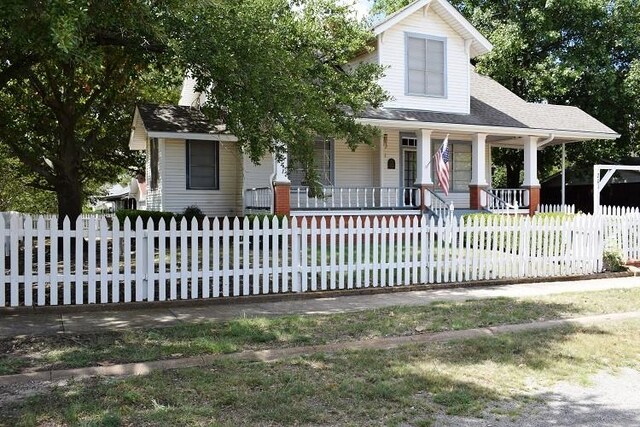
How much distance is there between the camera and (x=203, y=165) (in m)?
19.2

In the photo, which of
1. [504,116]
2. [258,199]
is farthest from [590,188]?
[258,199]

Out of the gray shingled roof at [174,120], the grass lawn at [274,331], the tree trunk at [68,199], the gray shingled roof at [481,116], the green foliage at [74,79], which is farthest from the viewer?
the gray shingled roof at [481,116]

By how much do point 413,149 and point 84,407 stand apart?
731 inches

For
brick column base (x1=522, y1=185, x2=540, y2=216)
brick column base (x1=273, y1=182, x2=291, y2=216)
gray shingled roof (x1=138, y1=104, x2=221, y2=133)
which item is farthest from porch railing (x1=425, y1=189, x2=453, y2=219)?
gray shingled roof (x1=138, y1=104, x2=221, y2=133)

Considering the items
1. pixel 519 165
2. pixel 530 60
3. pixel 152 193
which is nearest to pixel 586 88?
pixel 530 60

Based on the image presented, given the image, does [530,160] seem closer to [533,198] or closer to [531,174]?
[531,174]

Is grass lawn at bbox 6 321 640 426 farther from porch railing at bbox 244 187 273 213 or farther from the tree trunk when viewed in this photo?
porch railing at bbox 244 187 273 213

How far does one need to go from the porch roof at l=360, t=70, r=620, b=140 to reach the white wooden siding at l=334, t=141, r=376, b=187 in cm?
233

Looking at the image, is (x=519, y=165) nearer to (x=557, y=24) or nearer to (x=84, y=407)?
(x=557, y=24)

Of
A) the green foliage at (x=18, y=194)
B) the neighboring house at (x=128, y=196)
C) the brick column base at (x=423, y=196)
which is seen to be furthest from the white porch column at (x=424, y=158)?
the green foliage at (x=18, y=194)

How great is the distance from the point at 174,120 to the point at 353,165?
259 inches

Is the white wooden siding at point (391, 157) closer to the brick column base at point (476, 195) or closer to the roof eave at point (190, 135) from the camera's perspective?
the brick column base at point (476, 195)

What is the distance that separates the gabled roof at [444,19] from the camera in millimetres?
19141

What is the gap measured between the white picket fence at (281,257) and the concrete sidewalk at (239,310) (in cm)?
33
